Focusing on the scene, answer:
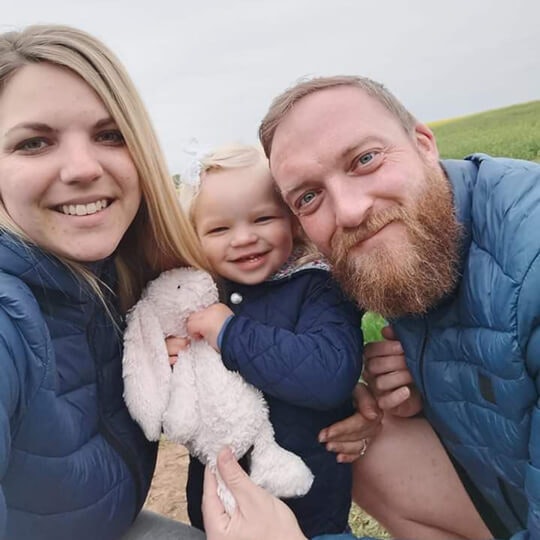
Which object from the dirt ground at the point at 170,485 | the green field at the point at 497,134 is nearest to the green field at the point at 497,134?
the green field at the point at 497,134

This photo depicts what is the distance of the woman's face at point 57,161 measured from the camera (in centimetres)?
152

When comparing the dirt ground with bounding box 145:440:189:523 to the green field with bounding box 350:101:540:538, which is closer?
the dirt ground with bounding box 145:440:189:523

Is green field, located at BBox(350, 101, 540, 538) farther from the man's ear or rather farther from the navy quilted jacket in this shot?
the navy quilted jacket

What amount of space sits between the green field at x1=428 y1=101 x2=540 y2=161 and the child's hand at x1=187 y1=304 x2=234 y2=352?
19.5 feet

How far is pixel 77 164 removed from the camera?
60.5 inches

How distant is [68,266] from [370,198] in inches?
34.6

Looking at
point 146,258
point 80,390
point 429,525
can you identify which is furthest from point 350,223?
point 429,525

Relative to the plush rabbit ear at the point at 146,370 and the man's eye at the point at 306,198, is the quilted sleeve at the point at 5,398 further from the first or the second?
the man's eye at the point at 306,198

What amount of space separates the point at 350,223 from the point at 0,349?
1.03 metres

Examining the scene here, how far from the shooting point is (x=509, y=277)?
156 cm

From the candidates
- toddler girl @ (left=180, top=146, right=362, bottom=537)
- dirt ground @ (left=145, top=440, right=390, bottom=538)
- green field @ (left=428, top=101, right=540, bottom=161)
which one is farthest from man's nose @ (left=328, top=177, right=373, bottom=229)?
green field @ (left=428, top=101, right=540, bottom=161)

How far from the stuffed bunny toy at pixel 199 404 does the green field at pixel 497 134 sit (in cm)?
483

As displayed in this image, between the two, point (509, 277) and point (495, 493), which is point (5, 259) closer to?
point (509, 277)

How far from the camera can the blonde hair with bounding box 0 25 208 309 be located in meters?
1.55
